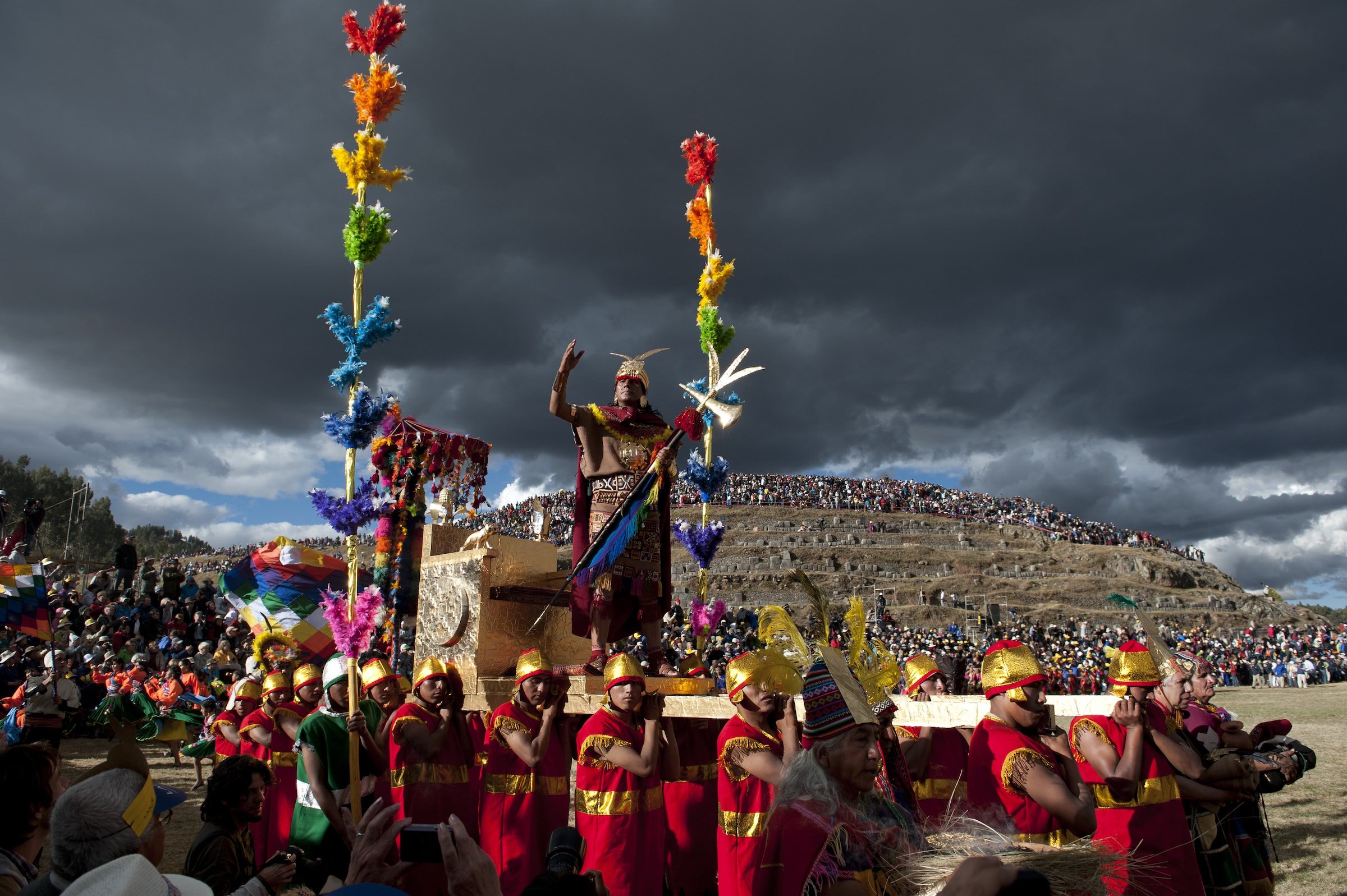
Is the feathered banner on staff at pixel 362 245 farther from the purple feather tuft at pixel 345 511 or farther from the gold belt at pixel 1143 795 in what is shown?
the gold belt at pixel 1143 795

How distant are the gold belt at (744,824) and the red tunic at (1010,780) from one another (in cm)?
121

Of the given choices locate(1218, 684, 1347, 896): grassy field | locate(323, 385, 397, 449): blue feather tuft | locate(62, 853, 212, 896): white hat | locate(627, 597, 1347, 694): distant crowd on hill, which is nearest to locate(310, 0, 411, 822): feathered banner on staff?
locate(323, 385, 397, 449): blue feather tuft

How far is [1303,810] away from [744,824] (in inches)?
367

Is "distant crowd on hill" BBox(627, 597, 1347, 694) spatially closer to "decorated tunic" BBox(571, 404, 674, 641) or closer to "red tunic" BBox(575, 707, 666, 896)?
"decorated tunic" BBox(571, 404, 674, 641)

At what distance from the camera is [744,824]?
4.68 metres

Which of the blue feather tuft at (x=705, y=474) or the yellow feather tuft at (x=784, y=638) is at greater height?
the blue feather tuft at (x=705, y=474)

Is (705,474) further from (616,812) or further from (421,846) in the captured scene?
(421,846)

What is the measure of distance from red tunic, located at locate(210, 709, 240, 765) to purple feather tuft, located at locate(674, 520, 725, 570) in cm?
504

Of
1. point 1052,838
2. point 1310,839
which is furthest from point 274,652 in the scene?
point 1310,839

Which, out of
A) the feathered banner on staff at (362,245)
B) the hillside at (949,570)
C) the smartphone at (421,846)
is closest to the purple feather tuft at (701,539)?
the feathered banner on staff at (362,245)

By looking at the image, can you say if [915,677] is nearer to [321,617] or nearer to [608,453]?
[608,453]

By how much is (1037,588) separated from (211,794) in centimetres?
5087

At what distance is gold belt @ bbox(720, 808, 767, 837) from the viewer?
15.3 ft

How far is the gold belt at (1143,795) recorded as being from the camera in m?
4.56
